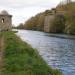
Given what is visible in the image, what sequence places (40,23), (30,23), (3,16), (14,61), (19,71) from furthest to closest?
(30,23) < (40,23) < (3,16) < (14,61) < (19,71)

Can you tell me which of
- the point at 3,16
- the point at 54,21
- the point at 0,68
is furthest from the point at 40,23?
the point at 0,68

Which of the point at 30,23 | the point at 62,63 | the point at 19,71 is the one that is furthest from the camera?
the point at 30,23

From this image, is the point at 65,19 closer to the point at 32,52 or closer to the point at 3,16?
the point at 3,16

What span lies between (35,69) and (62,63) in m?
10.3

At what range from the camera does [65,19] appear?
11681cm

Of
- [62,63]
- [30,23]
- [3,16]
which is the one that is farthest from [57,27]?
[62,63]

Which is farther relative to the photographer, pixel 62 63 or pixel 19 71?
pixel 62 63

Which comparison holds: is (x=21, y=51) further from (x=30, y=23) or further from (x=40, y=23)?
(x=30, y=23)

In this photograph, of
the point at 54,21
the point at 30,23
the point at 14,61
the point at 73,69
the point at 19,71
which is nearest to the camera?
the point at 19,71

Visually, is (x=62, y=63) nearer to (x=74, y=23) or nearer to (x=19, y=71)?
(x=19, y=71)

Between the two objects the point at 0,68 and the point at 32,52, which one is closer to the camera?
the point at 0,68

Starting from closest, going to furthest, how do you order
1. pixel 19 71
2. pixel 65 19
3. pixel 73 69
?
1. pixel 19 71
2. pixel 73 69
3. pixel 65 19

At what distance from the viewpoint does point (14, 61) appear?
61.2ft

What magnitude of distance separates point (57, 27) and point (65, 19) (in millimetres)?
5641
